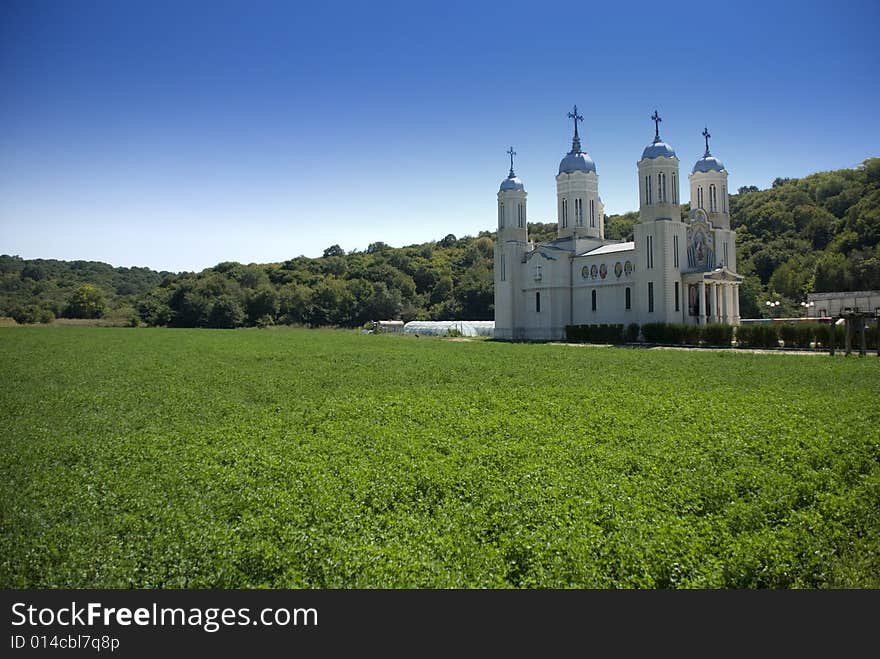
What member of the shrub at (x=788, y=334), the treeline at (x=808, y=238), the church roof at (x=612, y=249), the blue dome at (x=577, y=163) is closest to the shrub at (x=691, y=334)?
the shrub at (x=788, y=334)

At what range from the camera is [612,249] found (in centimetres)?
5338

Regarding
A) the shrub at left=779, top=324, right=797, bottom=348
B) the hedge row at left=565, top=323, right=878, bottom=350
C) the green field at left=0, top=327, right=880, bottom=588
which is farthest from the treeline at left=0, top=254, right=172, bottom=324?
the shrub at left=779, top=324, right=797, bottom=348

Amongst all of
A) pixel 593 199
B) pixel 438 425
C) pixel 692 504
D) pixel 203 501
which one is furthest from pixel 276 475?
pixel 593 199

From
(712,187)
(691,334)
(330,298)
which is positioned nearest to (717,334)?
(691,334)

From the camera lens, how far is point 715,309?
5031 cm

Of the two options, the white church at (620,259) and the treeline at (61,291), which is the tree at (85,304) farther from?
the white church at (620,259)

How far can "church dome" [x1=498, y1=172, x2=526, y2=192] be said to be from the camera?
6116 cm

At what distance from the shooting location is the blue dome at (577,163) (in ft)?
187

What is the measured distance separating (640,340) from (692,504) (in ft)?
134

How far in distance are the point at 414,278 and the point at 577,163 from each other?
58411 millimetres

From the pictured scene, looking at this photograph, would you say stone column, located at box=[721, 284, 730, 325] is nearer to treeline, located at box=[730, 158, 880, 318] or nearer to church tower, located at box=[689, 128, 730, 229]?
church tower, located at box=[689, 128, 730, 229]

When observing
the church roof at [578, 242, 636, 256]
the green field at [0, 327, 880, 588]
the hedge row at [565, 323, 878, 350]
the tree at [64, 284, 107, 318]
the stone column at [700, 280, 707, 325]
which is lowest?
the green field at [0, 327, 880, 588]

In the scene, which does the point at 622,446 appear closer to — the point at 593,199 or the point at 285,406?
the point at 285,406

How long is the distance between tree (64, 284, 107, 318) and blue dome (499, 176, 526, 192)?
2344 inches
